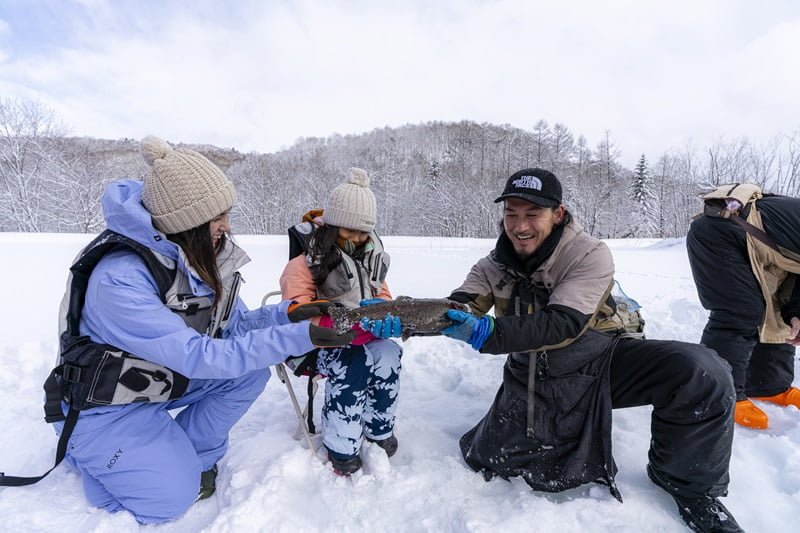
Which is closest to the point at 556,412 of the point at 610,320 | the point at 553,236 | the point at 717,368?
the point at 610,320

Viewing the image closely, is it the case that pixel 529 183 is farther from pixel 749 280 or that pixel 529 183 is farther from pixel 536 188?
pixel 749 280

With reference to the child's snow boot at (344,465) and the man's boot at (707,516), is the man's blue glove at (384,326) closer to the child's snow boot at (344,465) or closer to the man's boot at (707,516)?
the child's snow boot at (344,465)

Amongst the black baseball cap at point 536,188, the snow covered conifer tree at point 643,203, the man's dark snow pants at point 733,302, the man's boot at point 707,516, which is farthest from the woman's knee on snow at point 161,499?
the snow covered conifer tree at point 643,203

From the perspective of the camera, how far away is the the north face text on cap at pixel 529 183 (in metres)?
2.17

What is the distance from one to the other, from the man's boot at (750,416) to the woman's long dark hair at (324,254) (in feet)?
9.44

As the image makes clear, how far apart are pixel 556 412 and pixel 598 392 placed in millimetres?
244

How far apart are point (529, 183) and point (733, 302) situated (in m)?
1.92

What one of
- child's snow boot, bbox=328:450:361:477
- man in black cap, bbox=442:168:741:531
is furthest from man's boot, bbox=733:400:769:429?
child's snow boot, bbox=328:450:361:477

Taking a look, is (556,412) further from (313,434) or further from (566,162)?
(566,162)

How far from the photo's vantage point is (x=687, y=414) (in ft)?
6.25

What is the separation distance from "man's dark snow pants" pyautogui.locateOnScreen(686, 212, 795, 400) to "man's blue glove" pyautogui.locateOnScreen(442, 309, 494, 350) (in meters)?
1.99

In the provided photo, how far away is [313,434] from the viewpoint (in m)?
2.73

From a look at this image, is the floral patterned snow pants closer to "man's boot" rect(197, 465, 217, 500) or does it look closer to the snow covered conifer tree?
"man's boot" rect(197, 465, 217, 500)

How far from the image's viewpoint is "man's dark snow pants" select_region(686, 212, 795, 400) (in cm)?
283
